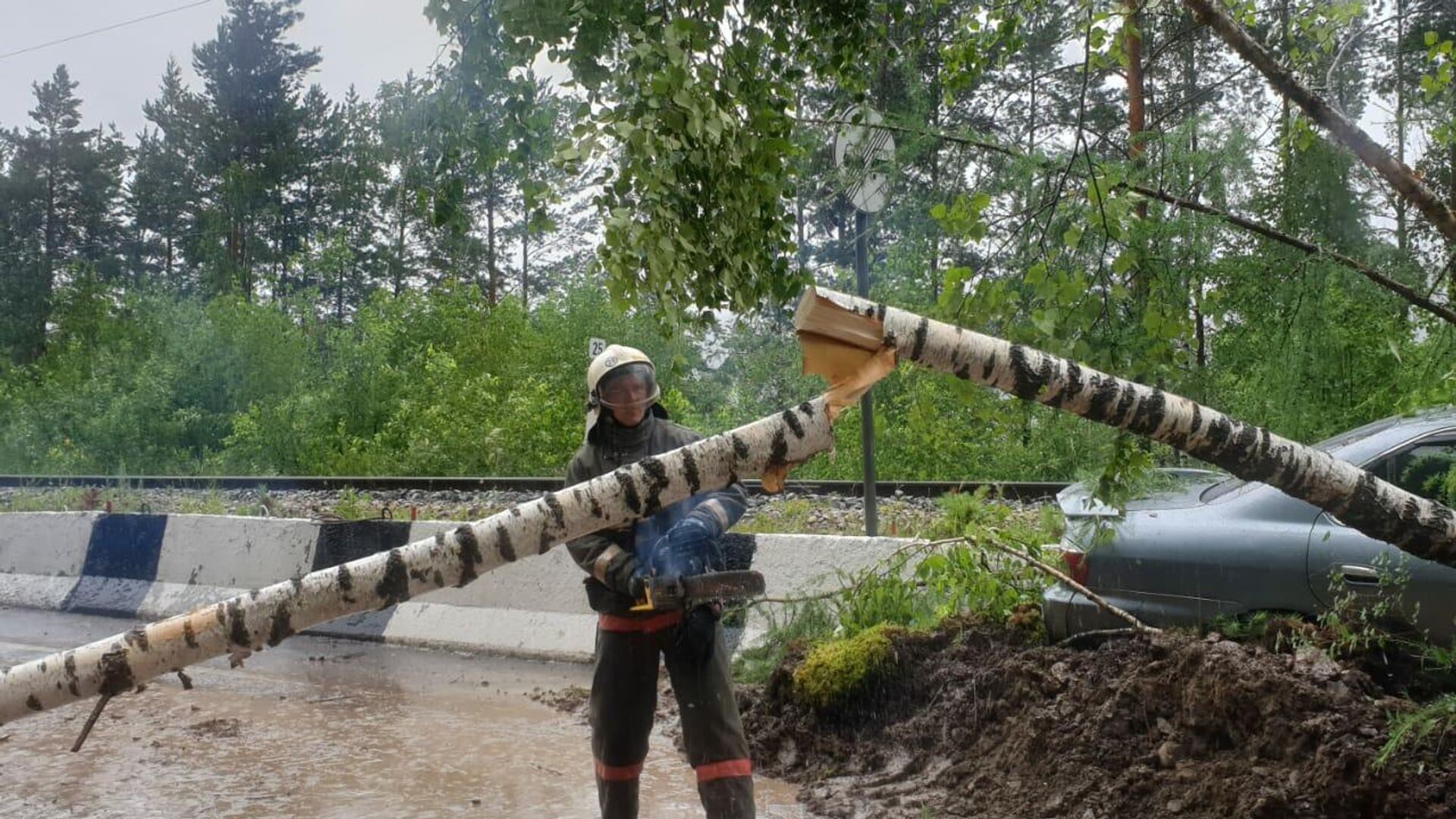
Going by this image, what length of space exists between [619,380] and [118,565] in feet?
25.3

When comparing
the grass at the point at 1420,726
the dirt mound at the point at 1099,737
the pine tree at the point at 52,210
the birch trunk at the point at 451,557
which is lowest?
the dirt mound at the point at 1099,737

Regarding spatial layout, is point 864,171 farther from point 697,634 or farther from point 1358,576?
point 1358,576

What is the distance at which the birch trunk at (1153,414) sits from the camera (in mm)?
2939

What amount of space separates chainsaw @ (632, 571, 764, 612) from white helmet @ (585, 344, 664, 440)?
69 centimetres

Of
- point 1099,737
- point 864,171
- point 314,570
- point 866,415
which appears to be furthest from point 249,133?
point 1099,737

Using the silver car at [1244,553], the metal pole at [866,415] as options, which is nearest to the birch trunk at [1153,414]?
the silver car at [1244,553]

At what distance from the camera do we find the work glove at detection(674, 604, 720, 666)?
3941mm

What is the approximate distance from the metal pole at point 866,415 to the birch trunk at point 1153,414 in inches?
163

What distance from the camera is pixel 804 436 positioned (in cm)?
291

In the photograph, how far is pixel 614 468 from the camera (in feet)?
13.6

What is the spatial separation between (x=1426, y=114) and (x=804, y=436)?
320 cm

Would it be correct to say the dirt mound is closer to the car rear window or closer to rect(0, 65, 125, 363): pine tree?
the car rear window

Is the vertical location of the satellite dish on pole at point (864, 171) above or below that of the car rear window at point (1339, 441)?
above

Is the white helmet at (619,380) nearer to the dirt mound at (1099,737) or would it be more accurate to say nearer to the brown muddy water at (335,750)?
the brown muddy water at (335,750)
